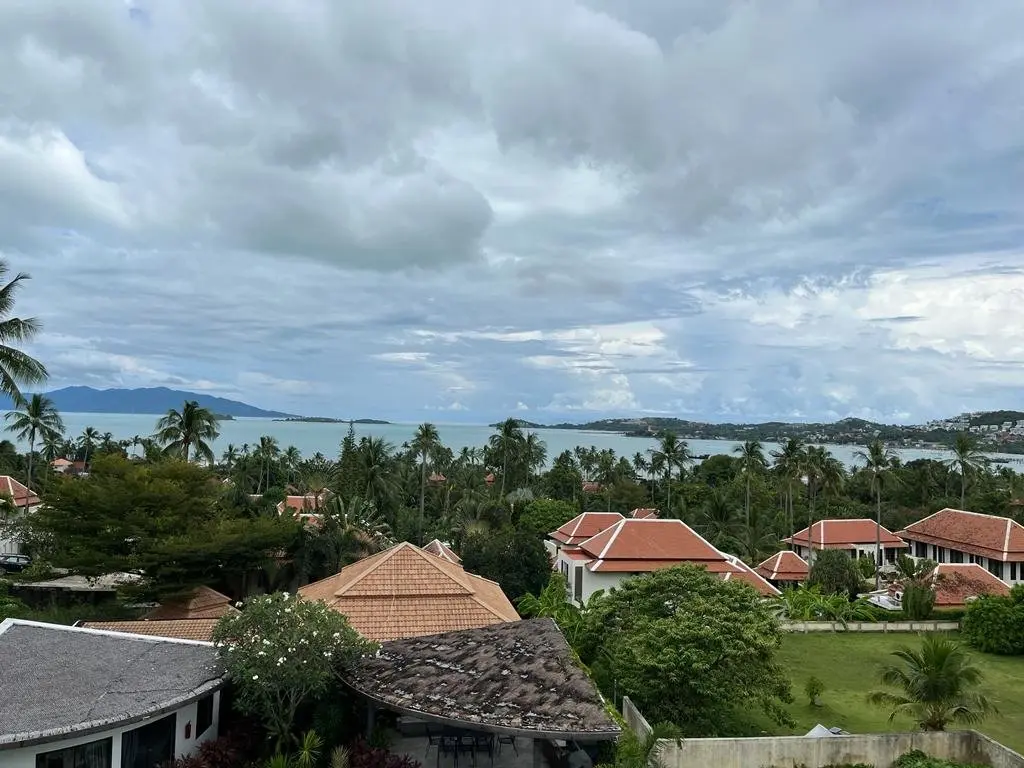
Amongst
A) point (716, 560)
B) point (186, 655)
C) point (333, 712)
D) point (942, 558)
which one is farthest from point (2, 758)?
point (942, 558)

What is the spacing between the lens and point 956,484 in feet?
237

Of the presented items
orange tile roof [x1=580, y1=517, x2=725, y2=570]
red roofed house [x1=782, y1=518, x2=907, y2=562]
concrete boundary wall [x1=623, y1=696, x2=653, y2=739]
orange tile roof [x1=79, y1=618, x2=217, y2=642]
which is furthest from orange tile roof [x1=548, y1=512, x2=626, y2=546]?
orange tile roof [x1=79, y1=618, x2=217, y2=642]

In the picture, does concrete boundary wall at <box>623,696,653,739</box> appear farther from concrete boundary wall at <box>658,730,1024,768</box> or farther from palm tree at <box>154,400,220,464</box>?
palm tree at <box>154,400,220,464</box>

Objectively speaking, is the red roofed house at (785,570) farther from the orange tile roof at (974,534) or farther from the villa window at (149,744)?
the villa window at (149,744)

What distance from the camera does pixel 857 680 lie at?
25.0 metres

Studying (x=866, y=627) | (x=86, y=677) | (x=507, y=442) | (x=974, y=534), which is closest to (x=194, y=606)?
(x=86, y=677)

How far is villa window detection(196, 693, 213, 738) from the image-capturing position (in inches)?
627

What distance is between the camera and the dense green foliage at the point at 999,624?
28.8 meters

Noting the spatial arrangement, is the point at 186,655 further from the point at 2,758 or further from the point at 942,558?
the point at 942,558

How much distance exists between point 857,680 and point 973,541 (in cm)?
2714

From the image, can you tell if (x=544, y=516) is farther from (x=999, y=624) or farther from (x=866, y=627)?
(x=999, y=624)

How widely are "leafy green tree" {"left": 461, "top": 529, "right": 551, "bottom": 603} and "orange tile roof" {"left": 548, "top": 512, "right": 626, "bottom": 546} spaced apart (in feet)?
23.9

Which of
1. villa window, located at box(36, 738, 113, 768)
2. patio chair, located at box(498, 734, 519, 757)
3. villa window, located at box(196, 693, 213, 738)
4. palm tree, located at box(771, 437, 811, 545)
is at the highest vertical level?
palm tree, located at box(771, 437, 811, 545)

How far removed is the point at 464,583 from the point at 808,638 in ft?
55.4
